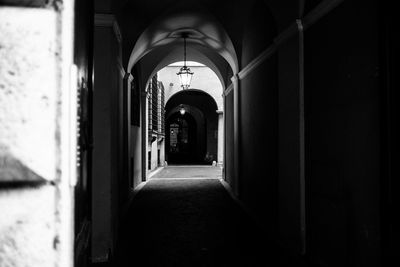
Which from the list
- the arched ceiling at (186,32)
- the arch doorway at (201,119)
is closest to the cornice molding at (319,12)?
the arched ceiling at (186,32)

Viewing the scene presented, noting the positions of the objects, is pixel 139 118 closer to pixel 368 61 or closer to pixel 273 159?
pixel 273 159

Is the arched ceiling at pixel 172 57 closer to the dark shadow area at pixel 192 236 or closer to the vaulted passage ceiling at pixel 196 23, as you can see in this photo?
the vaulted passage ceiling at pixel 196 23

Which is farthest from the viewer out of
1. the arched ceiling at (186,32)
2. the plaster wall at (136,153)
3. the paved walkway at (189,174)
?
the paved walkway at (189,174)

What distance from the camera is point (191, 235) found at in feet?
18.5

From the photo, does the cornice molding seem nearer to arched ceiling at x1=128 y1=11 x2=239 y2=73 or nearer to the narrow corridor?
the narrow corridor

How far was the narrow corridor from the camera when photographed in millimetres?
4492

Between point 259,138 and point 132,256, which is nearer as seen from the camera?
point 132,256

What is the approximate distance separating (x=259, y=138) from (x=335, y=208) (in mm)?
3360

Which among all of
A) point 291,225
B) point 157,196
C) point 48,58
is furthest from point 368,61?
point 157,196

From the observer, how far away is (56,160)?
1069mm

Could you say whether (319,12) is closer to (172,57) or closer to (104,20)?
(104,20)

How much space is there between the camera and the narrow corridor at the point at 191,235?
4.49 meters

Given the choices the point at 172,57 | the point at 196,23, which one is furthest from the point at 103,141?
the point at 172,57

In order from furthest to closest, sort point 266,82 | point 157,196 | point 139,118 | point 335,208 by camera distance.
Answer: point 139,118 < point 157,196 < point 266,82 < point 335,208
